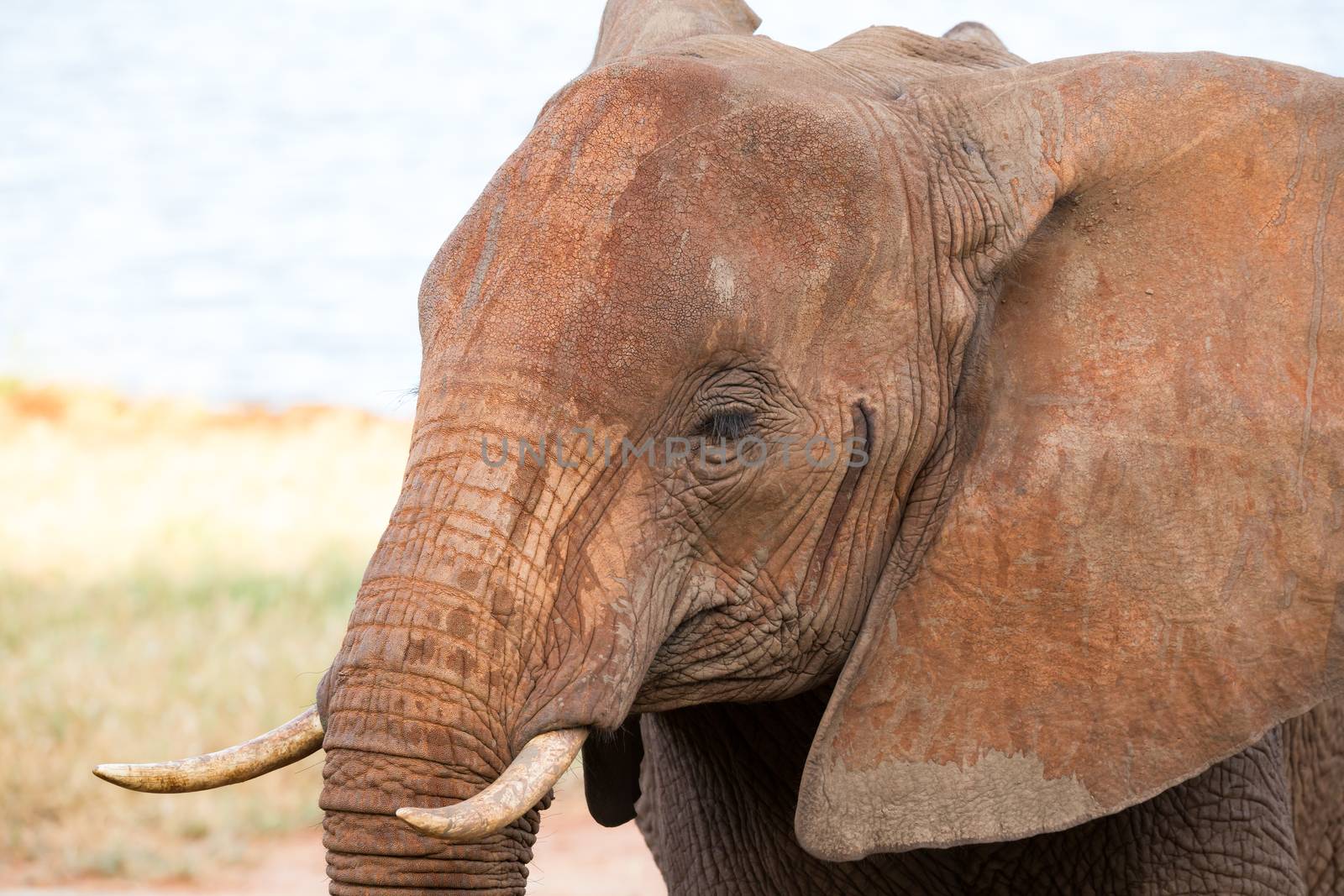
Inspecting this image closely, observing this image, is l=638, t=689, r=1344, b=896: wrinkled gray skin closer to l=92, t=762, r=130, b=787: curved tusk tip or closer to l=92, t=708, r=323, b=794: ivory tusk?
l=92, t=708, r=323, b=794: ivory tusk

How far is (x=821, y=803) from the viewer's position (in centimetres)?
260

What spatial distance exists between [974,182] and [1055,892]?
120 centimetres

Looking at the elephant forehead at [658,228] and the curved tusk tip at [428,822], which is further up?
the elephant forehead at [658,228]

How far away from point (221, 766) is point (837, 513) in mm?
949

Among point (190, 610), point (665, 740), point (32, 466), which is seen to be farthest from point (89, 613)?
point (665, 740)

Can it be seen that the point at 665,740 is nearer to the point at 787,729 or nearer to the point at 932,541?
the point at 787,729

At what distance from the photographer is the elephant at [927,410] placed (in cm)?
244

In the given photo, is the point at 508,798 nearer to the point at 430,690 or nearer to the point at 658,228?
the point at 430,690

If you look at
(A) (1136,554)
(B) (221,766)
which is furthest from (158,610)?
(A) (1136,554)

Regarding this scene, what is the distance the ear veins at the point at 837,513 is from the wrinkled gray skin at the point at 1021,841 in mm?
382

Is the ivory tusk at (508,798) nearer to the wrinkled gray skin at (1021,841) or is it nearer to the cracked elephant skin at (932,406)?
the cracked elephant skin at (932,406)

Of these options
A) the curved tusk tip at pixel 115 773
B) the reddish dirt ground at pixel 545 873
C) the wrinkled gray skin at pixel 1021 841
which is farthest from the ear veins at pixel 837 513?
the reddish dirt ground at pixel 545 873

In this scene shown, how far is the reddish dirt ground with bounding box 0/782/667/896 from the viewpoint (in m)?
6.17

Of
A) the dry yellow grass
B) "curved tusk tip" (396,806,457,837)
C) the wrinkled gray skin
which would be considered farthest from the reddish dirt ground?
"curved tusk tip" (396,806,457,837)
